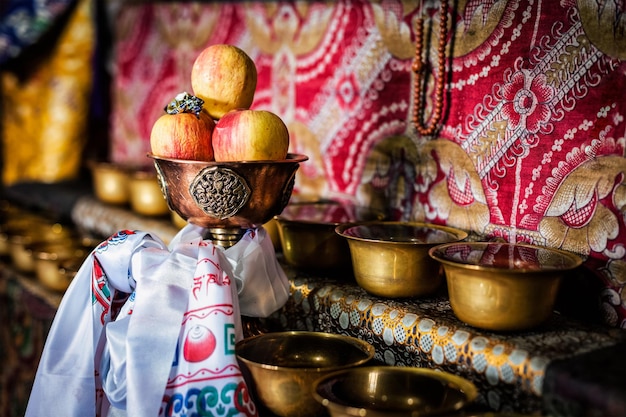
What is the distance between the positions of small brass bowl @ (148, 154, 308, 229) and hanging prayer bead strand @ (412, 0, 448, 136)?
384 millimetres

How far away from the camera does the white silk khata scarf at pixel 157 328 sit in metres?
1.17

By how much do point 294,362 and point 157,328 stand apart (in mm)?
253

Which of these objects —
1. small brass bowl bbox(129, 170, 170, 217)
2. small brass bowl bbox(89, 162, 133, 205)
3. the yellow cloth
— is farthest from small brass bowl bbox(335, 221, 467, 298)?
the yellow cloth

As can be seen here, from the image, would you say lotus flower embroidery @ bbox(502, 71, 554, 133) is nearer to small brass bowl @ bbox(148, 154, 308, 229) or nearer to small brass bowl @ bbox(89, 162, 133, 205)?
small brass bowl @ bbox(148, 154, 308, 229)

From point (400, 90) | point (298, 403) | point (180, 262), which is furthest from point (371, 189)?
point (298, 403)

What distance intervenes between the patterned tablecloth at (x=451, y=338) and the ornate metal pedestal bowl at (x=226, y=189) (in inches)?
9.4

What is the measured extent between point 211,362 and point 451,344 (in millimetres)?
409

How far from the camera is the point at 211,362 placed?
3.87 ft

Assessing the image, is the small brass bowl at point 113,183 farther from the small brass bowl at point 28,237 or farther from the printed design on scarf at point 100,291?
the printed design on scarf at point 100,291

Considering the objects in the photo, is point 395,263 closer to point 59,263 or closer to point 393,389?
point 393,389

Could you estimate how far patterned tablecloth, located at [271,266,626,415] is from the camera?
107 cm

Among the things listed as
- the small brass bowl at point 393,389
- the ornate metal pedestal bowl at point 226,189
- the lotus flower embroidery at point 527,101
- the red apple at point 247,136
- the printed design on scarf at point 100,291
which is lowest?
the small brass bowl at point 393,389

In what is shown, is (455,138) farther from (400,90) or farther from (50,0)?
(50,0)

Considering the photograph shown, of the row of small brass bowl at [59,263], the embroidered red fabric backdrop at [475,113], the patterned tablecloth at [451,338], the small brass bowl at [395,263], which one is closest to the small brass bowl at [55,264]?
the row of small brass bowl at [59,263]
